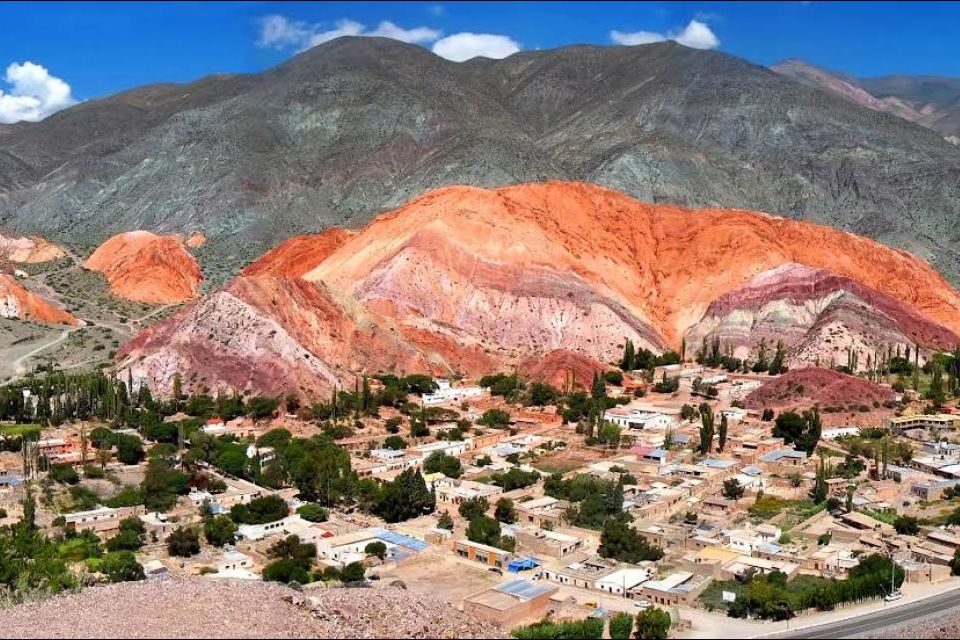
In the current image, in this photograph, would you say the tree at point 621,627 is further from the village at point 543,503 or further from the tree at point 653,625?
the village at point 543,503

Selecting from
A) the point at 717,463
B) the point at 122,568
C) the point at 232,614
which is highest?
the point at 717,463

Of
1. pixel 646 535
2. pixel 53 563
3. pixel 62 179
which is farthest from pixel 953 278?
pixel 62 179

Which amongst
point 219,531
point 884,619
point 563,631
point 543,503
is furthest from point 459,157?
point 563,631

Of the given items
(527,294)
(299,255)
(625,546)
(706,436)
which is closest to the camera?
(625,546)

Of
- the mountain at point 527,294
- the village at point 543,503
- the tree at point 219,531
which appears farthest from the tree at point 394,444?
the tree at point 219,531

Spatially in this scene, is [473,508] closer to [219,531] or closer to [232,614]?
[219,531]

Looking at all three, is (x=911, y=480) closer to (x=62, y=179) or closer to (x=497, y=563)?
(x=497, y=563)
